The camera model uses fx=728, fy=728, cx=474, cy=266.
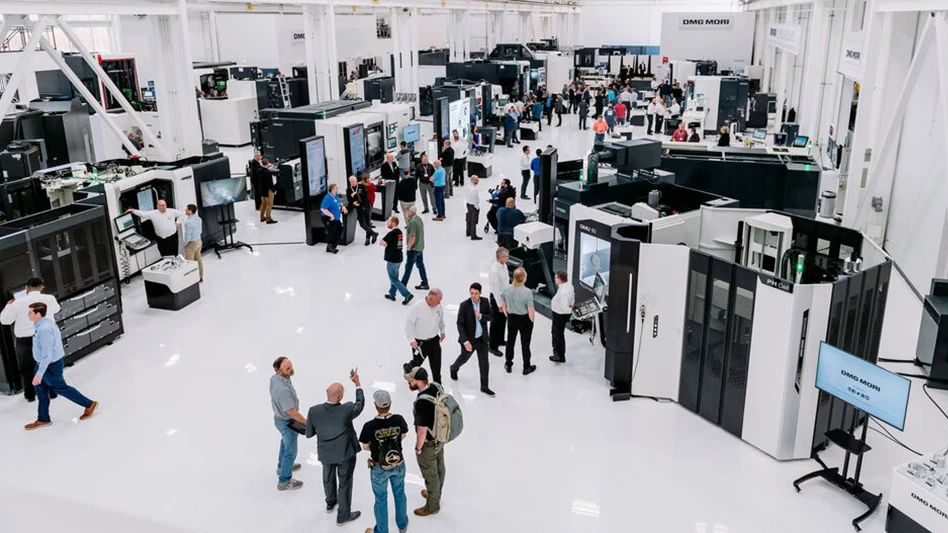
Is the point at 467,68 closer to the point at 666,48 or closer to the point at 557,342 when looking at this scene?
the point at 666,48

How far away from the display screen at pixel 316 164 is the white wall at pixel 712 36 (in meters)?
22.7

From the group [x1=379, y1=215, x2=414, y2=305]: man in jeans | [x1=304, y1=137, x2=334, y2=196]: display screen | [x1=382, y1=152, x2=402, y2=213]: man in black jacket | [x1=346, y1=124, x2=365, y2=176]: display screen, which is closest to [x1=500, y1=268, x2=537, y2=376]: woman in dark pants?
[x1=379, y1=215, x2=414, y2=305]: man in jeans

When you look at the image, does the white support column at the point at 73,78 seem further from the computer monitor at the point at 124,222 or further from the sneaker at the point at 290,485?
the sneaker at the point at 290,485

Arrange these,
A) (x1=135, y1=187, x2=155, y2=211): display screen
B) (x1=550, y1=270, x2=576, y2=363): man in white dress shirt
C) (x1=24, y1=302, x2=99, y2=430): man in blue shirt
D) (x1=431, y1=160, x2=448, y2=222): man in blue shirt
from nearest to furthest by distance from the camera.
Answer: (x1=24, y1=302, x2=99, y2=430): man in blue shirt < (x1=550, y1=270, x2=576, y2=363): man in white dress shirt < (x1=135, y1=187, x2=155, y2=211): display screen < (x1=431, y1=160, x2=448, y2=222): man in blue shirt

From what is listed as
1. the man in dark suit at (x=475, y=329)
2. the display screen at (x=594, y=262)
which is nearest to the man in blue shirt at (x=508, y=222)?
the display screen at (x=594, y=262)

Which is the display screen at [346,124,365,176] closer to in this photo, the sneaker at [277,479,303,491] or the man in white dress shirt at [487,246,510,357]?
the man in white dress shirt at [487,246,510,357]

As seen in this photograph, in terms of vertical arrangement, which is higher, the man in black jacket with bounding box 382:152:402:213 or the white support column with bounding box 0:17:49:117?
the white support column with bounding box 0:17:49:117

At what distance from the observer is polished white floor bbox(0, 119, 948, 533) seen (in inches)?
223

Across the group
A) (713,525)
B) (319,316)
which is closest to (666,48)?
(319,316)

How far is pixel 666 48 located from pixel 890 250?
2245 centimetres

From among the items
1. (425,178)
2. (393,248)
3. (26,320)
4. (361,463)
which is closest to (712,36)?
(425,178)

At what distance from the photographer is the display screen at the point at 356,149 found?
13.8 metres

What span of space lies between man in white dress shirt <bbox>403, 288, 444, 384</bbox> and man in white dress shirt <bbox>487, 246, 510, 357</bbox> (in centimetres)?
92

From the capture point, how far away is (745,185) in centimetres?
1187
